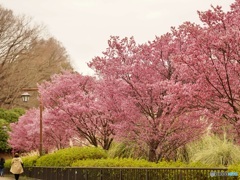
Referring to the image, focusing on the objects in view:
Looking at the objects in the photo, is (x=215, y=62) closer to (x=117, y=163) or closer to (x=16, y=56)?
(x=117, y=163)

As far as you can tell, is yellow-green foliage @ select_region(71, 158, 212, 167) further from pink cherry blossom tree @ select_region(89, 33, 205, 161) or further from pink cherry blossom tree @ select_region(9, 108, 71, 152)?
pink cherry blossom tree @ select_region(9, 108, 71, 152)

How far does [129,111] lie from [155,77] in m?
1.72

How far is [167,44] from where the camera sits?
19.0m

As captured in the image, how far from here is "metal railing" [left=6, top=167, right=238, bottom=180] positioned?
11247 millimetres

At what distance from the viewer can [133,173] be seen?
14.8m

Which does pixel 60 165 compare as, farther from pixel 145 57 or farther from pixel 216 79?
pixel 216 79

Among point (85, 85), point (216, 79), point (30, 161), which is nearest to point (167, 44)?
point (216, 79)

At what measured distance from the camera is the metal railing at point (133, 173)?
Result: 11.2 metres

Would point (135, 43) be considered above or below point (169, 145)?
above

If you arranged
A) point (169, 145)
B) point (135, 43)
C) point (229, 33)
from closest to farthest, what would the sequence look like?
1. point (229, 33)
2. point (169, 145)
3. point (135, 43)

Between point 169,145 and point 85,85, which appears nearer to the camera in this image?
point 169,145

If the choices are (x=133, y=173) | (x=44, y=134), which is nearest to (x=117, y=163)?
(x=133, y=173)

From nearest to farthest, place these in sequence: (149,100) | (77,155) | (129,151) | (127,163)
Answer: (127,163) < (149,100) < (129,151) < (77,155)

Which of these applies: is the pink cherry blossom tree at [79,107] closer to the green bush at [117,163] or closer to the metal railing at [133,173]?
the green bush at [117,163]
